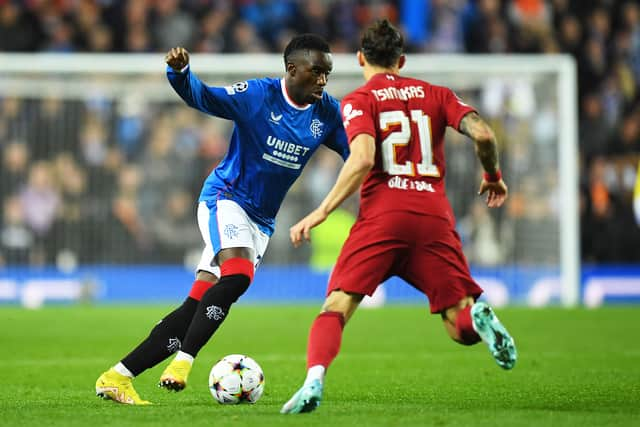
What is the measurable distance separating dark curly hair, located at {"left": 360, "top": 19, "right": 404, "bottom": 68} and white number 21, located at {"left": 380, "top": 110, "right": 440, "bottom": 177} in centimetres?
33

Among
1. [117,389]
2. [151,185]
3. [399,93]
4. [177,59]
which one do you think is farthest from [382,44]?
[151,185]

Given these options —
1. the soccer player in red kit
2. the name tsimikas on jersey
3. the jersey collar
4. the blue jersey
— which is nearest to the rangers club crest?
the blue jersey

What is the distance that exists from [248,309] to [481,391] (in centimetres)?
972

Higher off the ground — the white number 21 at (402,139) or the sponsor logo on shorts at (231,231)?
the white number 21 at (402,139)

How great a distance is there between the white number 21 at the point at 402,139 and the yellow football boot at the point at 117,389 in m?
2.10

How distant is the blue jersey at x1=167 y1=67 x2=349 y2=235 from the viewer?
769 centimetres

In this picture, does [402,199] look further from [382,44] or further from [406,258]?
[382,44]

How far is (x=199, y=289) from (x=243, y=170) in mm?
811

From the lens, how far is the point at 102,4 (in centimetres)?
2189

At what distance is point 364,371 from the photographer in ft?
32.2

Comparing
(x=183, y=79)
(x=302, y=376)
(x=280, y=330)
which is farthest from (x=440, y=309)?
(x=280, y=330)

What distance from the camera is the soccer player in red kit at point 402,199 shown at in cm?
651

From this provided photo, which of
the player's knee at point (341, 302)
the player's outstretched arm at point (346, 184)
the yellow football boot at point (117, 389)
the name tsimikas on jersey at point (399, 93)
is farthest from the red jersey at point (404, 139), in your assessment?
the yellow football boot at point (117, 389)

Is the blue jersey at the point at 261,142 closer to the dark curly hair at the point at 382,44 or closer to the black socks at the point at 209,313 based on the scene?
the black socks at the point at 209,313
